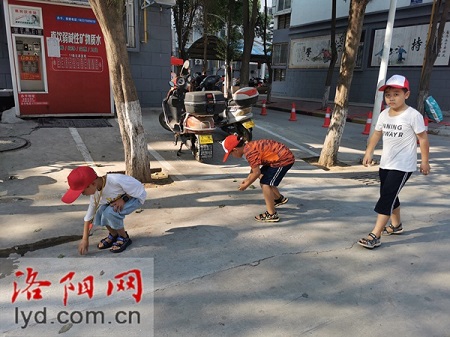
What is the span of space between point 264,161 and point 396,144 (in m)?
1.33

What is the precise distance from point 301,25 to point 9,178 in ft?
67.9

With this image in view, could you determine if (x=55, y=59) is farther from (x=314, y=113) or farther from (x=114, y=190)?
(x=314, y=113)

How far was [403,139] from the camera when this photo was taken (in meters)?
3.33

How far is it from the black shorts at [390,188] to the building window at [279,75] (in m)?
22.6

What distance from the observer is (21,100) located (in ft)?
27.6

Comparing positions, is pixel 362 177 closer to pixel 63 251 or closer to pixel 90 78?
pixel 63 251

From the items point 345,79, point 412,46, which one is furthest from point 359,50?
point 345,79

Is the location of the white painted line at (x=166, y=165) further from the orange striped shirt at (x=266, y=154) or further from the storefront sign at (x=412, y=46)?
the storefront sign at (x=412, y=46)

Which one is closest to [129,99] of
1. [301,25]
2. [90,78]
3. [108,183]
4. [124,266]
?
[108,183]

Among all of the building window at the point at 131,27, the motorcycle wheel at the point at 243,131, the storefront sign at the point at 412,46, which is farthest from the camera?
the storefront sign at the point at 412,46

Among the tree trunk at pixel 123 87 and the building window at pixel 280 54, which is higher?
A: the building window at pixel 280 54

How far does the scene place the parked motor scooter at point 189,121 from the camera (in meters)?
6.31

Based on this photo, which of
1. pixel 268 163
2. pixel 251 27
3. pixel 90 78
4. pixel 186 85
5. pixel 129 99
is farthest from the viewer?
pixel 251 27
